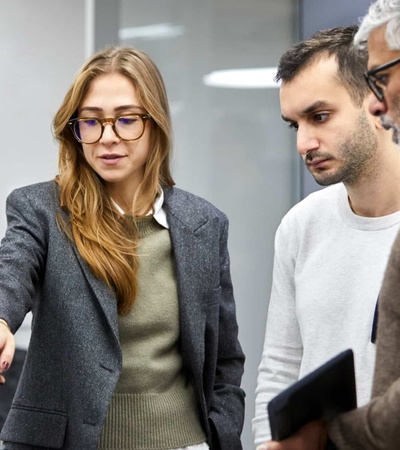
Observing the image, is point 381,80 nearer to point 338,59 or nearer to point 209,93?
point 338,59

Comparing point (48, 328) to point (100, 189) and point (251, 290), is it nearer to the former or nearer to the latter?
point (100, 189)

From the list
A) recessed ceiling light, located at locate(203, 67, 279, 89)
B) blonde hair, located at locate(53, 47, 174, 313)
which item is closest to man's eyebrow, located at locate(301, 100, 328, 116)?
blonde hair, located at locate(53, 47, 174, 313)

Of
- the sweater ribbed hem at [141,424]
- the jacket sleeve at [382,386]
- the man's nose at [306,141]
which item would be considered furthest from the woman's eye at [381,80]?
the sweater ribbed hem at [141,424]

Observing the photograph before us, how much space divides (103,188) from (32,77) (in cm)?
111

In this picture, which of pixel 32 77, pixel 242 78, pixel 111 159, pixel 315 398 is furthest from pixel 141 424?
pixel 242 78

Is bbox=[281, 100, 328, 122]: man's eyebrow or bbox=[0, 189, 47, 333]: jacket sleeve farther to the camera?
bbox=[281, 100, 328, 122]: man's eyebrow

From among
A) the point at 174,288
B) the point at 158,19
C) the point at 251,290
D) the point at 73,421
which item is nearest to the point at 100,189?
the point at 174,288

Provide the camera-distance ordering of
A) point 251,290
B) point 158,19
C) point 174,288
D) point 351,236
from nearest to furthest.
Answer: point 351,236, point 174,288, point 158,19, point 251,290

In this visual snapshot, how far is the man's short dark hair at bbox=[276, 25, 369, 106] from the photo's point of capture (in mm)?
2062

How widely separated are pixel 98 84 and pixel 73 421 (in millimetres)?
754

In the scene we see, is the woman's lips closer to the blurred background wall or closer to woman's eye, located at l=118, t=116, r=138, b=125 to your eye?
woman's eye, located at l=118, t=116, r=138, b=125

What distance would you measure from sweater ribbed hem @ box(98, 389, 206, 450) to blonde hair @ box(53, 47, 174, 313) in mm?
206

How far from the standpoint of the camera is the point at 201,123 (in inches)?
146

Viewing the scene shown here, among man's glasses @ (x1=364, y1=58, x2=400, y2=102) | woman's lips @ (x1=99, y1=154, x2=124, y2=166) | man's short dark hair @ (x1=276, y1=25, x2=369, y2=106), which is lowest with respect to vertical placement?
woman's lips @ (x1=99, y1=154, x2=124, y2=166)
